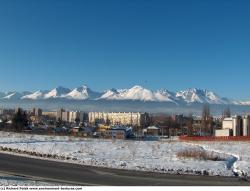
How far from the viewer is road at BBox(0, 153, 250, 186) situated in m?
17.3

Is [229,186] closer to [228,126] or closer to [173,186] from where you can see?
[173,186]

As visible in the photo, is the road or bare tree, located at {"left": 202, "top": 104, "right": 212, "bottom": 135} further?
bare tree, located at {"left": 202, "top": 104, "right": 212, "bottom": 135}

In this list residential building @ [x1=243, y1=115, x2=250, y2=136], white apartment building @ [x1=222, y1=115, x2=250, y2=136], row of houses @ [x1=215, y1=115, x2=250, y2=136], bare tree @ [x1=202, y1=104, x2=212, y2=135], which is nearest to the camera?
row of houses @ [x1=215, y1=115, x2=250, y2=136]

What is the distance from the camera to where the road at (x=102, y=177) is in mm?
17312

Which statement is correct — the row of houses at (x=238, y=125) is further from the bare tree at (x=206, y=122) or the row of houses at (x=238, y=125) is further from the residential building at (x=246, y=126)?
the bare tree at (x=206, y=122)

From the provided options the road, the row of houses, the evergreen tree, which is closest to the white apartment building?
the row of houses

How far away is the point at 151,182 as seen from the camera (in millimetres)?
17672

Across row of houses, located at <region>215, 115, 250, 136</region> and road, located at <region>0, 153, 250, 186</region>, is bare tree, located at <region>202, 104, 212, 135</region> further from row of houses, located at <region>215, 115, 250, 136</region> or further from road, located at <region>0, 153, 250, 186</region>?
road, located at <region>0, 153, 250, 186</region>

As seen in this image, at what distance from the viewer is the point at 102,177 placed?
18.8 metres

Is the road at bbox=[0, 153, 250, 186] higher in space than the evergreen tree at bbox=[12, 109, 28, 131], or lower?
lower

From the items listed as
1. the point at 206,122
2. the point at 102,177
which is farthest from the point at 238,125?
the point at 102,177

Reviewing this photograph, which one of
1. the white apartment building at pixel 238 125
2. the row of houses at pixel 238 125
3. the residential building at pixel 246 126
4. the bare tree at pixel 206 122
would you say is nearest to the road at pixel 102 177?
the row of houses at pixel 238 125

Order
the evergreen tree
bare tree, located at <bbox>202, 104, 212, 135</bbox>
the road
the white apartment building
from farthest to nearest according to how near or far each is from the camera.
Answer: bare tree, located at <bbox>202, 104, 212, 135</bbox> → the white apartment building → the evergreen tree → the road

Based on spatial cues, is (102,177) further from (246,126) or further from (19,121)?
(246,126)
